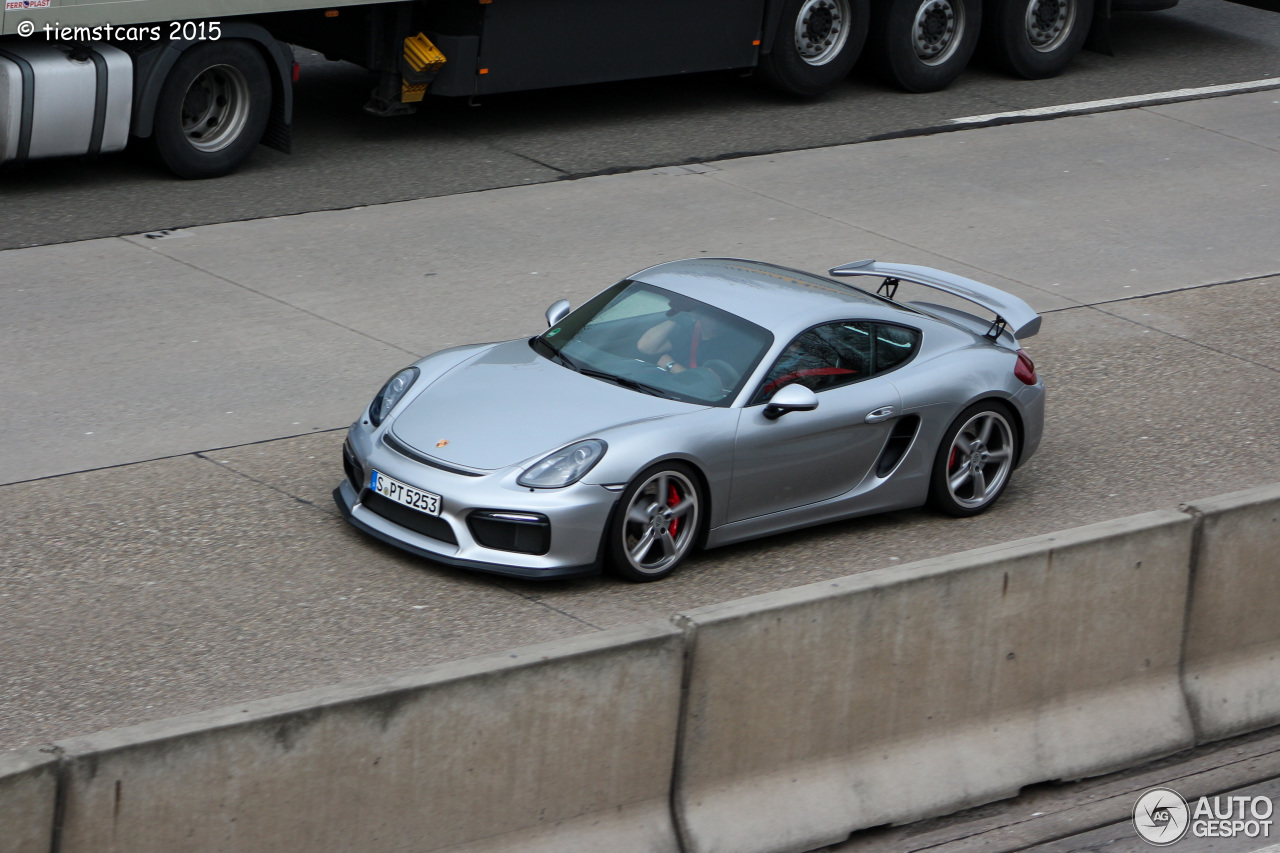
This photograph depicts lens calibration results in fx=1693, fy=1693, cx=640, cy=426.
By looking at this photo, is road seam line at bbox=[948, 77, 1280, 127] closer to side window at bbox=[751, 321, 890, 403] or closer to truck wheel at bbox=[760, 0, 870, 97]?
truck wheel at bbox=[760, 0, 870, 97]

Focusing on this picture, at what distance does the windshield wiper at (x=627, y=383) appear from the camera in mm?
7566

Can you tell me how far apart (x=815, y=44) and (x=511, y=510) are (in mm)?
10002

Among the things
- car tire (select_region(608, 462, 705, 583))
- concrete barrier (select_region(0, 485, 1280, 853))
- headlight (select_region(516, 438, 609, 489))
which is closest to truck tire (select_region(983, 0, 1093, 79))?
car tire (select_region(608, 462, 705, 583))

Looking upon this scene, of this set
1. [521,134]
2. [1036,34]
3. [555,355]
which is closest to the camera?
[555,355]

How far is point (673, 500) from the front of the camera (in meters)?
7.35

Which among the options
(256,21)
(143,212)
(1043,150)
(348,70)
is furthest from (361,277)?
(1043,150)

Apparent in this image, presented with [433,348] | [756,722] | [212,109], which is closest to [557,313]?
[433,348]

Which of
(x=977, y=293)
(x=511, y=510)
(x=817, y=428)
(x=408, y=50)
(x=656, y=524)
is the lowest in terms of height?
(x=656, y=524)

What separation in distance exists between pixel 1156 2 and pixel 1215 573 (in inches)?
497

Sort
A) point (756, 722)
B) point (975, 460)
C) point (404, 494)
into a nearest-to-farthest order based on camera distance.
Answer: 1. point (756, 722)
2. point (404, 494)
3. point (975, 460)

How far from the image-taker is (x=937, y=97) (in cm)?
1667

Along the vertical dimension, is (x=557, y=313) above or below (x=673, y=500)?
above

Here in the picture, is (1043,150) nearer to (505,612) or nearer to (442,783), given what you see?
(505,612)

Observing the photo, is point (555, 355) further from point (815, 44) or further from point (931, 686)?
point (815, 44)
